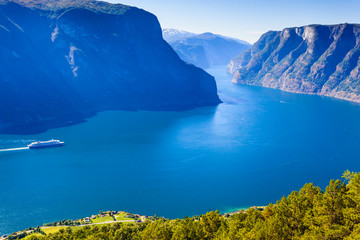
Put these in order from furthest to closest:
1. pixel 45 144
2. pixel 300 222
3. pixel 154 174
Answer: pixel 45 144
pixel 154 174
pixel 300 222

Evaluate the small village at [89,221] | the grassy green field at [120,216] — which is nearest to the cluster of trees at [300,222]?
the small village at [89,221]

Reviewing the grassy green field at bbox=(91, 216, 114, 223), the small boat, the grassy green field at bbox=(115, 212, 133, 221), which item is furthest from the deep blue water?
the grassy green field at bbox=(91, 216, 114, 223)

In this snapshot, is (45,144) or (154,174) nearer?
(154,174)

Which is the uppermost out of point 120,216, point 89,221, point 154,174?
point 154,174

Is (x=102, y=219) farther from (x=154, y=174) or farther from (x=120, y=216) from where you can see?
(x=154, y=174)

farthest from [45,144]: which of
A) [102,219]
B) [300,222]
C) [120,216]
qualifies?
[300,222]

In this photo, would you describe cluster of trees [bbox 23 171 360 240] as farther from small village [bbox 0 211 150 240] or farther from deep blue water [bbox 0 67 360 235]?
deep blue water [bbox 0 67 360 235]

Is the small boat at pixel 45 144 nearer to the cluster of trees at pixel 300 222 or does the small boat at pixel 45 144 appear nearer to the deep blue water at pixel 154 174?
the deep blue water at pixel 154 174

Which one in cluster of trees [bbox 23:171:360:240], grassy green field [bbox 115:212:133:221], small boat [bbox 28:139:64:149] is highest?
small boat [bbox 28:139:64:149]

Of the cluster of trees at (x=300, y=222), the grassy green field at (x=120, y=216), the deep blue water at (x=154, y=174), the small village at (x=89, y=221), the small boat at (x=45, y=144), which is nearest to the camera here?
the cluster of trees at (x=300, y=222)

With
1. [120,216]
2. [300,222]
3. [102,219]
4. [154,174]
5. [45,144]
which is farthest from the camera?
→ [45,144]

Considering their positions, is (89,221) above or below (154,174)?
below
